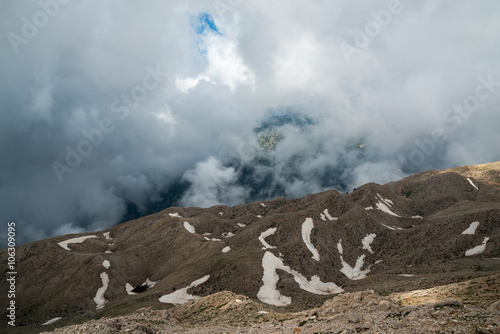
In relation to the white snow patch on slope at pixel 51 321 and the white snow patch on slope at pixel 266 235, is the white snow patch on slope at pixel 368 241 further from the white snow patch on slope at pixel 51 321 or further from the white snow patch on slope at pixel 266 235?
the white snow patch on slope at pixel 51 321

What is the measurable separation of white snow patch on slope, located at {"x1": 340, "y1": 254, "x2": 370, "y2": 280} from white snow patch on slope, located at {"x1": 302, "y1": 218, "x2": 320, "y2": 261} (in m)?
11.2

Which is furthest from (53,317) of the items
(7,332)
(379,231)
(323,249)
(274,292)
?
(379,231)

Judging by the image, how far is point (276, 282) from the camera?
82.3 metres

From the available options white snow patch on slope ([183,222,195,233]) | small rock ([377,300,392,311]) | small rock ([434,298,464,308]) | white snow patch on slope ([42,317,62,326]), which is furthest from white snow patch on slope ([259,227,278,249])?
small rock ([434,298,464,308])

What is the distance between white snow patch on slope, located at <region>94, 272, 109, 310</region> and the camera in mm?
89012


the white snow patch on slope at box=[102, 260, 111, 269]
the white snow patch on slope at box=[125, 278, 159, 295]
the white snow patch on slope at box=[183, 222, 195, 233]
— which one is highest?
the white snow patch on slope at box=[183, 222, 195, 233]

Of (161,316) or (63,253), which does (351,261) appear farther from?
(63,253)

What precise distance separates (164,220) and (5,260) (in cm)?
6244

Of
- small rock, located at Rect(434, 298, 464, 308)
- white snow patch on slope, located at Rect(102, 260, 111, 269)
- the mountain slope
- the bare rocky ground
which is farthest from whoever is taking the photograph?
white snow patch on slope, located at Rect(102, 260, 111, 269)

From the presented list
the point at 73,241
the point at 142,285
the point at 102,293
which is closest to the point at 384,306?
the point at 102,293

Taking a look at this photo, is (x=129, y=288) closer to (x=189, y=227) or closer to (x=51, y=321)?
(x=51, y=321)

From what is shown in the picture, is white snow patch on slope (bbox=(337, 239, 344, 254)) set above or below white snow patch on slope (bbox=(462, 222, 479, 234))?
above

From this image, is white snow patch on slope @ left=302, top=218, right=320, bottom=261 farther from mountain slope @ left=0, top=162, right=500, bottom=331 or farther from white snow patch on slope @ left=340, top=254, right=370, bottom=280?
white snow patch on slope @ left=340, top=254, right=370, bottom=280

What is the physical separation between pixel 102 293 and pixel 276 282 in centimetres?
6086
